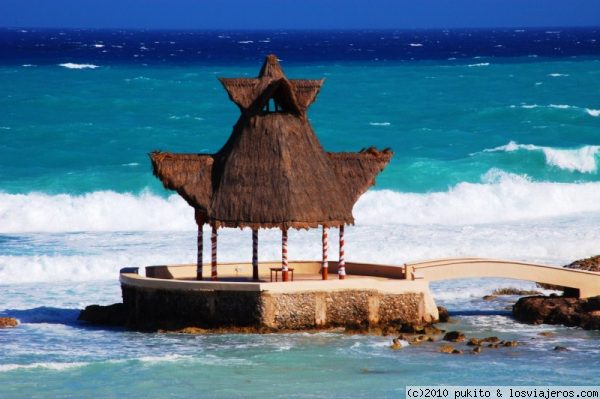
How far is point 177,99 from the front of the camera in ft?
254

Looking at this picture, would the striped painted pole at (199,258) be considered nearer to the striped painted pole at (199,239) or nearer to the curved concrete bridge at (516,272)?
the striped painted pole at (199,239)

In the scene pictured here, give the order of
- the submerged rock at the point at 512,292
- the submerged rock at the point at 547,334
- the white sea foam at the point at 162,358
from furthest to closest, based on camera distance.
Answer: the submerged rock at the point at 512,292 → the submerged rock at the point at 547,334 → the white sea foam at the point at 162,358

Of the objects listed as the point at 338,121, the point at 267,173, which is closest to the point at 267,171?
the point at 267,173

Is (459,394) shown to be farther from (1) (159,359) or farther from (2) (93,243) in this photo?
(2) (93,243)

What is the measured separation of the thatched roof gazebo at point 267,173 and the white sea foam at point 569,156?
97.2 ft

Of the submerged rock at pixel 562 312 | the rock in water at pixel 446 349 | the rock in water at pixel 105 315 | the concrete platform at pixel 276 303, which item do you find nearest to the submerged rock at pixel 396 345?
the rock in water at pixel 446 349

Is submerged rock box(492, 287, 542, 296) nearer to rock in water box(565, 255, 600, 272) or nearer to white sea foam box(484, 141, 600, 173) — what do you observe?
rock in water box(565, 255, 600, 272)

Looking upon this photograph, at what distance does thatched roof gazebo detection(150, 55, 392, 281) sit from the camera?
30.6 metres

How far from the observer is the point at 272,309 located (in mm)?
30094

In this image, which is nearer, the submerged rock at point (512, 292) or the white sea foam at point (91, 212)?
the submerged rock at point (512, 292)

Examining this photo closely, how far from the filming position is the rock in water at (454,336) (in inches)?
1182

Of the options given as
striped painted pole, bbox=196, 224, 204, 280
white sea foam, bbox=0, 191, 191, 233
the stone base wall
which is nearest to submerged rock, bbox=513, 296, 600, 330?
the stone base wall

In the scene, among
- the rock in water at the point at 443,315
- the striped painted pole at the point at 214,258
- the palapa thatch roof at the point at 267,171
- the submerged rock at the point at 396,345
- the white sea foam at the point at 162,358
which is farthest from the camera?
the rock in water at the point at 443,315

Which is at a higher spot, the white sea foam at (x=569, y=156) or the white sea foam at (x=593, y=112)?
the white sea foam at (x=593, y=112)
